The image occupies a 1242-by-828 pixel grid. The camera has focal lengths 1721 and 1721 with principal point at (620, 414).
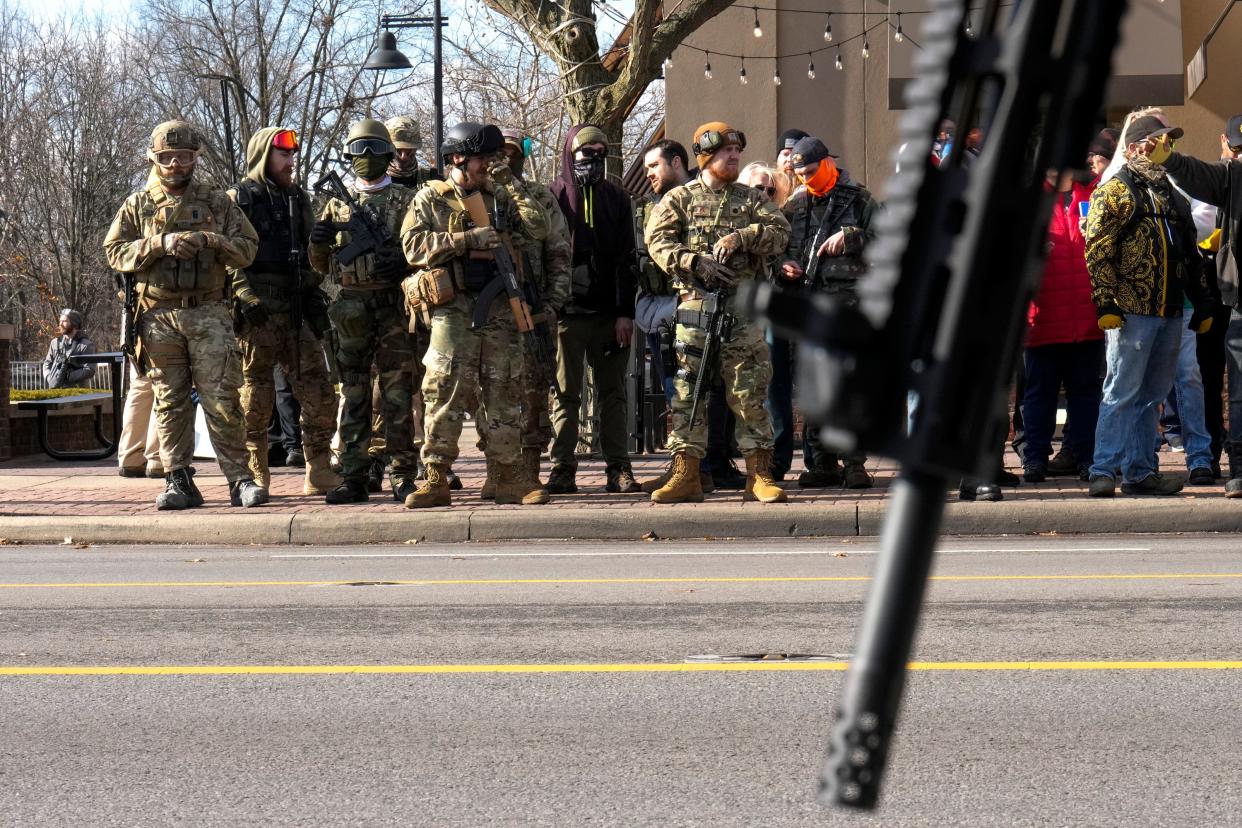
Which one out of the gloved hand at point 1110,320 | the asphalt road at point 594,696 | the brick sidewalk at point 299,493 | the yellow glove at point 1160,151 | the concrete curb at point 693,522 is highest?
the yellow glove at point 1160,151

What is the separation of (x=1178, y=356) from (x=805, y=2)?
41.3 feet

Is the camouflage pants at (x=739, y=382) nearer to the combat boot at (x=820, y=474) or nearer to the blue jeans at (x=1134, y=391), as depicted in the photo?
the combat boot at (x=820, y=474)

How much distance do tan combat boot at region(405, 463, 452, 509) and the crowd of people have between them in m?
0.01

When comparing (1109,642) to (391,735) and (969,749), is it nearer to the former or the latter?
(969,749)

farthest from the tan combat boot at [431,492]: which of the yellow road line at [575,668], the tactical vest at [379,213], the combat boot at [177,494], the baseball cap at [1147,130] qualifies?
the yellow road line at [575,668]

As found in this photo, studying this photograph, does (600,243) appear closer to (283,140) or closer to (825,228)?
(825,228)

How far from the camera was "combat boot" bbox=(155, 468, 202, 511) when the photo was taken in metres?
10.9

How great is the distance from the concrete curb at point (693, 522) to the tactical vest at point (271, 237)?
1.70m

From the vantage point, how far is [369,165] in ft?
Result: 35.0

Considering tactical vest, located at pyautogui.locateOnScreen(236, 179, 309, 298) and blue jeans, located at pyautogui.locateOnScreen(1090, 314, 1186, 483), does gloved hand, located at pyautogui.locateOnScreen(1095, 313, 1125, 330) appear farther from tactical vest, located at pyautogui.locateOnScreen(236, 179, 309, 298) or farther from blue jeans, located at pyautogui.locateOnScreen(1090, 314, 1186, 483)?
tactical vest, located at pyautogui.locateOnScreen(236, 179, 309, 298)

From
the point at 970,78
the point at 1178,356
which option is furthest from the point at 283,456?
the point at 970,78

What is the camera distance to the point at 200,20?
42.8 meters

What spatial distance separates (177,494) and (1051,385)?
5.64m

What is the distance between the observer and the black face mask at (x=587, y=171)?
1093 centimetres
